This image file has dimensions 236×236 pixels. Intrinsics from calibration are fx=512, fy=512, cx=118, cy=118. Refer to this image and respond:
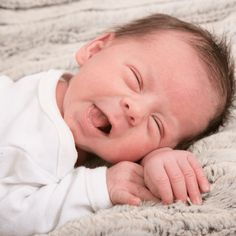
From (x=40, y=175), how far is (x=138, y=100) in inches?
9.6

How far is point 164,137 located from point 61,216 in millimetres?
282

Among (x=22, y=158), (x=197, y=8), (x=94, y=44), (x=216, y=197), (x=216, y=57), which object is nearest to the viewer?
(x=216, y=197)

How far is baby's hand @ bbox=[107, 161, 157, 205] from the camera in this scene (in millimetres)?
916

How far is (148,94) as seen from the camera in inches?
41.0

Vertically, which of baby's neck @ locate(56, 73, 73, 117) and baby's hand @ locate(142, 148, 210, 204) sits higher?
baby's neck @ locate(56, 73, 73, 117)

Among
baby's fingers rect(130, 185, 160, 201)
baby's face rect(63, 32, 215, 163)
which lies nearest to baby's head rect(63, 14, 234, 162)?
baby's face rect(63, 32, 215, 163)

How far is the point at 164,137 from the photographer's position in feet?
3.53

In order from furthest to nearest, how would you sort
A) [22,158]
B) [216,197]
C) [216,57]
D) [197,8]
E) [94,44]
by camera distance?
[197,8]
[94,44]
[216,57]
[22,158]
[216,197]

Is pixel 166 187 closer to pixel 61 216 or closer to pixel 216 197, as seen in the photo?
pixel 216 197

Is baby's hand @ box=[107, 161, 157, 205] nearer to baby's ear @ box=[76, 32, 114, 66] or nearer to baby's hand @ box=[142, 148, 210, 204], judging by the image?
baby's hand @ box=[142, 148, 210, 204]

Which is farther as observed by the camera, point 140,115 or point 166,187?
point 140,115

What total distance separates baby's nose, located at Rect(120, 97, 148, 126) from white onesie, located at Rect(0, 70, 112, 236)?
12 centimetres

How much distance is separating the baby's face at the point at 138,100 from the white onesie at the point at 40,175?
0.05 meters

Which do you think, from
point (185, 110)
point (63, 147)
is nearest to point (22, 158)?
point (63, 147)
